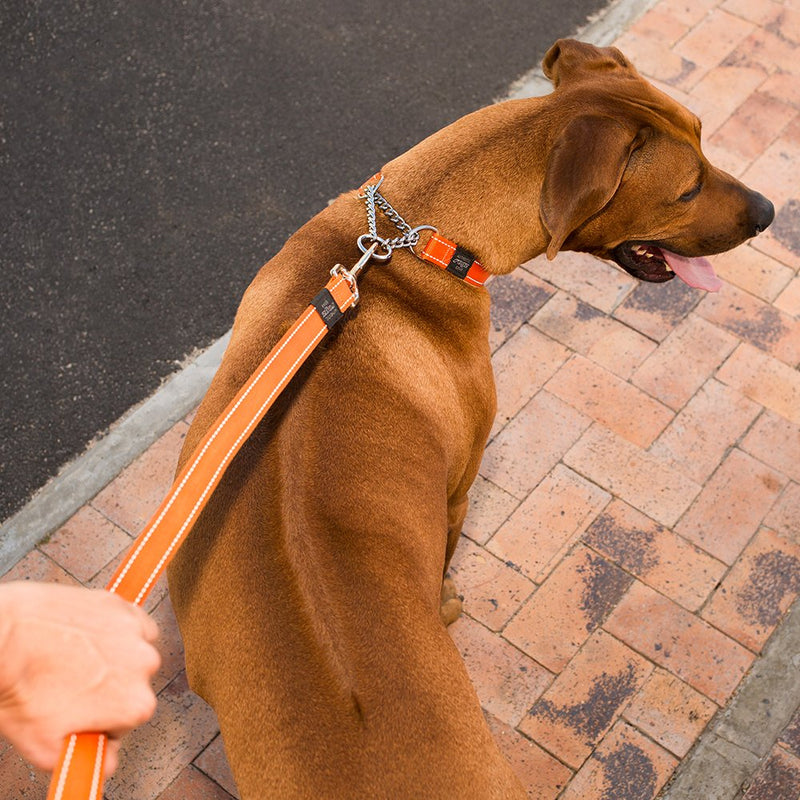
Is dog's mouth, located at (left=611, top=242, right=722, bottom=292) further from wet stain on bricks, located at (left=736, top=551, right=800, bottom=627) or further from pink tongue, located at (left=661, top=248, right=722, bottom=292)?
wet stain on bricks, located at (left=736, top=551, right=800, bottom=627)

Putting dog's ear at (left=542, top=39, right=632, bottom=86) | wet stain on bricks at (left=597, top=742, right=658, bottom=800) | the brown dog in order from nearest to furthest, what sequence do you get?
the brown dog → dog's ear at (left=542, top=39, right=632, bottom=86) → wet stain on bricks at (left=597, top=742, right=658, bottom=800)

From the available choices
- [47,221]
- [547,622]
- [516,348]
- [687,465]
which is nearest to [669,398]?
[687,465]

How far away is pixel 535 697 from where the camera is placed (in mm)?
4156

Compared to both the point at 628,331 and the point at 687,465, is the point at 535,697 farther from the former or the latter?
the point at 628,331

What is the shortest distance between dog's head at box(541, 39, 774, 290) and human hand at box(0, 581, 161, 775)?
80.0 inches

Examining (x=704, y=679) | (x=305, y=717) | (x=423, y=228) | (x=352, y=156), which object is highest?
(x=423, y=228)

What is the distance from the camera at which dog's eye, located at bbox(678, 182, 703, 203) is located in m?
3.55

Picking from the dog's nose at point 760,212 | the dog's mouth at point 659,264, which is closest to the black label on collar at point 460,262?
the dog's mouth at point 659,264

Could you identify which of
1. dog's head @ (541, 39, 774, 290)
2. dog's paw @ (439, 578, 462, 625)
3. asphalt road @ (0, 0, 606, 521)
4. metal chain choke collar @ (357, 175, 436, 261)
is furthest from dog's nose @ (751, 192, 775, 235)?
asphalt road @ (0, 0, 606, 521)

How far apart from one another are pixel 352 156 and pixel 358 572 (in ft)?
12.9

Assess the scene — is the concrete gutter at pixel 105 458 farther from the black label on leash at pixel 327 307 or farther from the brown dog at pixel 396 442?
the black label on leash at pixel 327 307

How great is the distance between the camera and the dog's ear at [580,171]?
3158mm

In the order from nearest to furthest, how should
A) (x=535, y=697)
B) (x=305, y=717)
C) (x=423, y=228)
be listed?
(x=305, y=717) → (x=423, y=228) → (x=535, y=697)

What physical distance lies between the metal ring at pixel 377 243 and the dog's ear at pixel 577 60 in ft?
3.27
